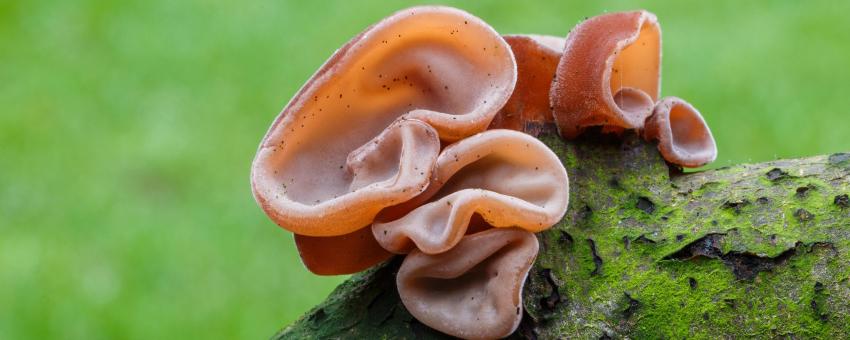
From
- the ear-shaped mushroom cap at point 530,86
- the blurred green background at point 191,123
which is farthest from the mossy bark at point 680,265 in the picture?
the blurred green background at point 191,123

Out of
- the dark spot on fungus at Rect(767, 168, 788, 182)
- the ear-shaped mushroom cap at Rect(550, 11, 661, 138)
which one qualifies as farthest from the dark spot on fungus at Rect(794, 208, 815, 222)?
the ear-shaped mushroom cap at Rect(550, 11, 661, 138)

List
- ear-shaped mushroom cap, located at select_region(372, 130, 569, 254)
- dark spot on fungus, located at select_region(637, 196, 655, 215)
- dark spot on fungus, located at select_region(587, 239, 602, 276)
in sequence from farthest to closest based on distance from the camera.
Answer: dark spot on fungus, located at select_region(637, 196, 655, 215) < dark spot on fungus, located at select_region(587, 239, 602, 276) < ear-shaped mushroom cap, located at select_region(372, 130, 569, 254)

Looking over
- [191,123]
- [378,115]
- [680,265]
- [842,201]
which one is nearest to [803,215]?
[842,201]

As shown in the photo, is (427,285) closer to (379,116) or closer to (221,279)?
(379,116)

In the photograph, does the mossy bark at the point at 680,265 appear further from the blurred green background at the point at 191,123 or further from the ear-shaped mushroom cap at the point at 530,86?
the blurred green background at the point at 191,123

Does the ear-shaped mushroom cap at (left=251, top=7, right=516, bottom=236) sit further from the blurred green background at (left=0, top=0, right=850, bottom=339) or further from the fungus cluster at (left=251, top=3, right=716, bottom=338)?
the blurred green background at (left=0, top=0, right=850, bottom=339)

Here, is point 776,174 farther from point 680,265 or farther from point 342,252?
point 342,252

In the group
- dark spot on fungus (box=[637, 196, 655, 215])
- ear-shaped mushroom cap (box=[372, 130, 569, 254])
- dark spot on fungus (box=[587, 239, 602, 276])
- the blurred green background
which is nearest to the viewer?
ear-shaped mushroom cap (box=[372, 130, 569, 254])
